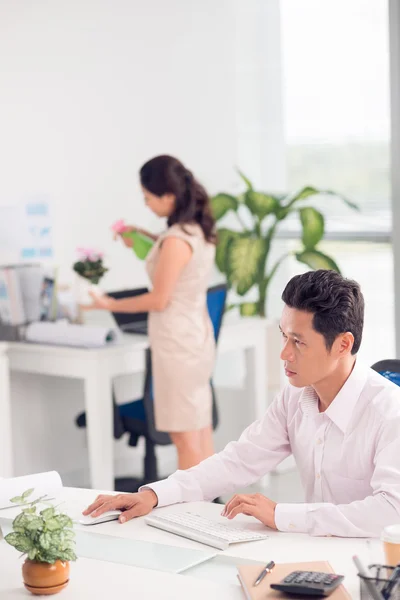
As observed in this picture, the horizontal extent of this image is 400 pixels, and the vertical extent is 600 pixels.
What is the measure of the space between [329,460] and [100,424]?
205cm

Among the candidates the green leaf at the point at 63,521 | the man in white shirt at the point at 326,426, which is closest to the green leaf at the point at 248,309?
the man in white shirt at the point at 326,426

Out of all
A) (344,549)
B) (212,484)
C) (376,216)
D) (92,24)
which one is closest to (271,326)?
(376,216)

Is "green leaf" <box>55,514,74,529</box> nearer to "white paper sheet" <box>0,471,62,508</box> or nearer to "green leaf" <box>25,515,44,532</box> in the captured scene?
"green leaf" <box>25,515,44,532</box>

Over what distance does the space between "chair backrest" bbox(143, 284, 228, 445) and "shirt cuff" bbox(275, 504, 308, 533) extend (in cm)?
209

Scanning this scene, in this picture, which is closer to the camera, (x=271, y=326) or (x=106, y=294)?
(x=106, y=294)

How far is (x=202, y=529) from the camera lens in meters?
1.98

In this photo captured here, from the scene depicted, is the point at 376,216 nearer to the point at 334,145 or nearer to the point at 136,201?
the point at 334,145

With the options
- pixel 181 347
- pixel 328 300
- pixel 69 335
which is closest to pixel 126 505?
pixel 328 300

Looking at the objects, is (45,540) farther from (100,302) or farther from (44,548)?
(100,302)

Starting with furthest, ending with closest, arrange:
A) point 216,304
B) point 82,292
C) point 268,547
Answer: point 82,292 → point 216,304 → point 268,547

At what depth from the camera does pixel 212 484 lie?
2271mm

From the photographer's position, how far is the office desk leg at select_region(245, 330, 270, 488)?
16.0ft

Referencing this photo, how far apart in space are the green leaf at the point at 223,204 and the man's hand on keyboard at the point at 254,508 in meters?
3.32

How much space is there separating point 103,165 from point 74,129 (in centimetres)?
25
